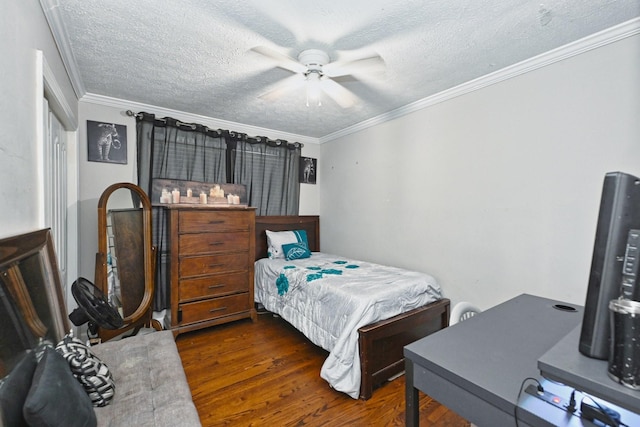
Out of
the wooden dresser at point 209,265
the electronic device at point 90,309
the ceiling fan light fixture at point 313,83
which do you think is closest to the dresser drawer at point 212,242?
the wooden dresser at point 209,265

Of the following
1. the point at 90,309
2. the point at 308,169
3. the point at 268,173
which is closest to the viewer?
the point at 90,309

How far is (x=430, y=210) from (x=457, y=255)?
1.61 feet

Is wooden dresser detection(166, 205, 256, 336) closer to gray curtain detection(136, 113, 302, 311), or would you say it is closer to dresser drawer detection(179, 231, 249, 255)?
dresser drawer detection(179, 231, 249, 255)

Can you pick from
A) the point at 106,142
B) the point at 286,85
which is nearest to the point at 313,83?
the point at 286,85

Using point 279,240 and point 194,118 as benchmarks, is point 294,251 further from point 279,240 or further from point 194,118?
point 194,118

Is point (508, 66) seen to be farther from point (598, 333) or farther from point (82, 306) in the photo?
point (82, 306)

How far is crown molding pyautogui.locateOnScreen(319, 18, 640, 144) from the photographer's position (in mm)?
1667

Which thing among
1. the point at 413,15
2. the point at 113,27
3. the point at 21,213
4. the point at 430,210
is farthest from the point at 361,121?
the point at 21,213

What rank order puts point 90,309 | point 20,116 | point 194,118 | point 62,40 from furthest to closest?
point 194,118
point 62,40
point 90,309
point 20,116

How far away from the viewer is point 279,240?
355 cm

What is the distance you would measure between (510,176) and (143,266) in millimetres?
3258

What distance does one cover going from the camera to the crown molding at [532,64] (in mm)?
1667

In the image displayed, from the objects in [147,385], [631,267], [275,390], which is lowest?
[275,390]

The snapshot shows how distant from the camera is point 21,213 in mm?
1148
